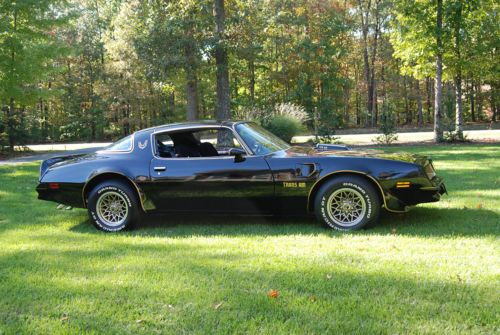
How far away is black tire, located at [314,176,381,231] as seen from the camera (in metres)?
5.51

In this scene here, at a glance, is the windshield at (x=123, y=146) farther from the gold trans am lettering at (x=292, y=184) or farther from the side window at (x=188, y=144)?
the gold trans am lettering at (x=292, y=184)

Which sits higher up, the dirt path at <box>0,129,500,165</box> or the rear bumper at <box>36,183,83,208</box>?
the dirt path at <box>0,129,500,165</box>

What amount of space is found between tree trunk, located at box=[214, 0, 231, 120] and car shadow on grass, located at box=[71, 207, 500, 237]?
46.4ft

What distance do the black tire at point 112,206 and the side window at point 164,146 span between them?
0.61m

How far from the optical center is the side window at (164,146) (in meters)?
6.28

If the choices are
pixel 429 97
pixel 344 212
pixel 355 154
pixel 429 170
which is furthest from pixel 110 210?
pixel 429 97

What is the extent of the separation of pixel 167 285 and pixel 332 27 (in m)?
39.0

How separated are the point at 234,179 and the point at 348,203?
1.39 metres

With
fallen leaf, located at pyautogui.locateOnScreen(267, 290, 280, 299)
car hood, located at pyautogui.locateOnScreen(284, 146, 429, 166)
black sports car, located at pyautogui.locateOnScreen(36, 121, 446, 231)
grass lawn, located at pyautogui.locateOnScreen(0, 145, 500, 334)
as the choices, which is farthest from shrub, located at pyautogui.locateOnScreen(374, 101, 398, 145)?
fallen leaf, located at pyautogui.locateOnScreen(267, 290, 280, 299)

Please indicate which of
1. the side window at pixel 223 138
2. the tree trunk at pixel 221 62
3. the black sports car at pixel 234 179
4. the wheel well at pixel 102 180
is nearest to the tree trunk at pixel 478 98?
the tree trunk at pixel 221 62

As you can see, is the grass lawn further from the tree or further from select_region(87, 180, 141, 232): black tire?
the tree

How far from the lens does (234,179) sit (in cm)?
578

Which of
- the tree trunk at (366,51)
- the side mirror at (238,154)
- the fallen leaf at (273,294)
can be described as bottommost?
the fallen leaf at (273,294)

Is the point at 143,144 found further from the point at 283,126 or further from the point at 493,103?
the point at 493,103
